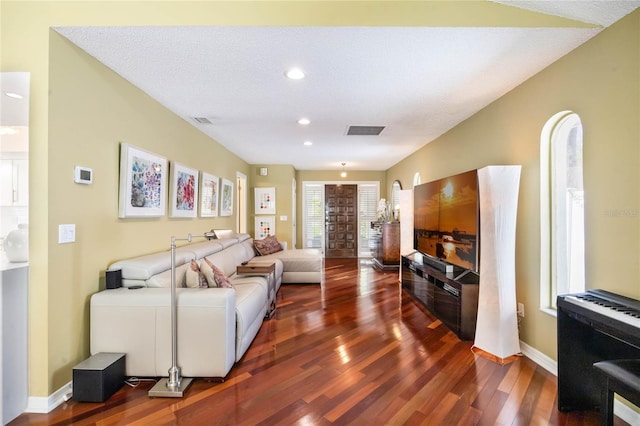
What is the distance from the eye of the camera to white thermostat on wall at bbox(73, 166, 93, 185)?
200 cm

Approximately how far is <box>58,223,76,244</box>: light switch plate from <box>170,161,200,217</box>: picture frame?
4.10ft

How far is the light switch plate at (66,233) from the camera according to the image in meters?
1.88

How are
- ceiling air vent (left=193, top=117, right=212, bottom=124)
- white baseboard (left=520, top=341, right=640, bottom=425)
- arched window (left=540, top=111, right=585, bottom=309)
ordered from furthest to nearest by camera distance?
1. ceiling air vent (left=193, top=117, right=212, bottom=124)
2. arched window (left=540, top=111, right=585, bottom=309)
3. white baseboard (left=520, top=341, right=640, bottom=425)

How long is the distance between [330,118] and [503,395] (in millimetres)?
3030

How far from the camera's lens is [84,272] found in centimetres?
208

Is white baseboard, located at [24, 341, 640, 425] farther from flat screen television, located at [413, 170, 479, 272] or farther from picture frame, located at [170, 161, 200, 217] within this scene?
picture frame, located at [170, 161, 200, 217]

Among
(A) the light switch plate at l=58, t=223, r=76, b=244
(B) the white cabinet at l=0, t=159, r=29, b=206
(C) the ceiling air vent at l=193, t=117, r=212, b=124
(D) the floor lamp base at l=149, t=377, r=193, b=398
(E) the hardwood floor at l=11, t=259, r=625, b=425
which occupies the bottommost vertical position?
(E) the hardwood floor at l=11, t=259, r=625, b=425

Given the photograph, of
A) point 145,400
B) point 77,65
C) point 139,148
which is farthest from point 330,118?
point 145,400

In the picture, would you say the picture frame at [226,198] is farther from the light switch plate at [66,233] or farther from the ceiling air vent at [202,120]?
the light switch plate at [66,233]

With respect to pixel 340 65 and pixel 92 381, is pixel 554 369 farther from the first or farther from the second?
pixel 92 381

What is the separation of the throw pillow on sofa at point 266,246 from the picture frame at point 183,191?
1666 millimetres

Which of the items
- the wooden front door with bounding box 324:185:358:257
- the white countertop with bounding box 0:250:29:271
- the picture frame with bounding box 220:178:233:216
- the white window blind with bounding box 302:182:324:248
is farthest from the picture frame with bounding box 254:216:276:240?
the white countertop with bounding box 0:250:29:271

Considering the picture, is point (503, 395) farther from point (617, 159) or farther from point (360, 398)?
point (617, 159)

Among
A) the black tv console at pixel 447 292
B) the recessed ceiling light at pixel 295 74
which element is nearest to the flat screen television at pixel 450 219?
the black tv console at pixel 447 292
